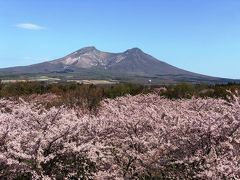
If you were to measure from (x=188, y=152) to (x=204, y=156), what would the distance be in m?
0.94

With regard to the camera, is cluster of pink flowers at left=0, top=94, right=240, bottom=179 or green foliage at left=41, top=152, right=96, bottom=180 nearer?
cluster of pink flowers at left=0, top=94, right=240, bottom=179

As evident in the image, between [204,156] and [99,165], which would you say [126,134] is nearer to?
[99,165]

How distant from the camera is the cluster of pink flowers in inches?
413

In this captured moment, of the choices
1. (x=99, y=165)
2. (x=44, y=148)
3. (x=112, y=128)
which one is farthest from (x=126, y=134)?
(x=44, y=148)

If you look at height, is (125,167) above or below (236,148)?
below

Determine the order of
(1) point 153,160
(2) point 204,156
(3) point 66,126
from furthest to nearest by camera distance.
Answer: (1) point 153,160 < (3) point 66,126 < (2) point 204,156

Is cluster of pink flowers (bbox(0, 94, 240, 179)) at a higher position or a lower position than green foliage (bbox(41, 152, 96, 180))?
higher

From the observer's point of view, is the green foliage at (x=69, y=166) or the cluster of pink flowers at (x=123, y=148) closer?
the cluster of pink flowers at (x=123, y=148)

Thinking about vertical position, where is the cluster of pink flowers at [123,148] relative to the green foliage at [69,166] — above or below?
above

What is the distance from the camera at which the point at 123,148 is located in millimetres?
12969

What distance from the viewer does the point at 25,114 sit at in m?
14.8

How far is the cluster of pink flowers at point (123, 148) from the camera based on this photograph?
10492mm

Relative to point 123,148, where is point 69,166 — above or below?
below

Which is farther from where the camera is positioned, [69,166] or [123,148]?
[123,148]
